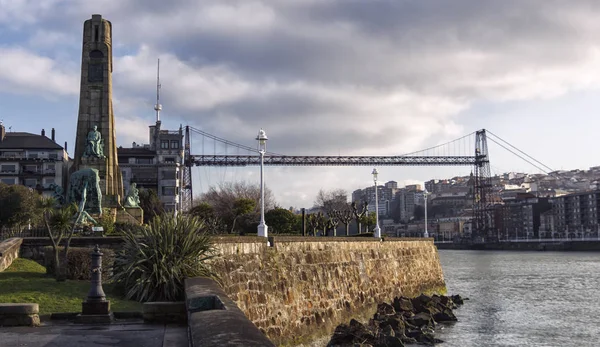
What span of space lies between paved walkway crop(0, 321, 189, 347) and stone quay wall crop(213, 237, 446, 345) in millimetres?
4687

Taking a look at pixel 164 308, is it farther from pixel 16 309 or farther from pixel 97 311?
pixel 16 309

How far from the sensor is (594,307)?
35.8m

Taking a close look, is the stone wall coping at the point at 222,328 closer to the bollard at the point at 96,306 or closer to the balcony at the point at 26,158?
the bollard at the point at 96,306

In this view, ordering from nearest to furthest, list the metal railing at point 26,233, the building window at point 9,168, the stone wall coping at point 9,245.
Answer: the stone wall coping at point 9,245, the metal railing at point 26,233, the building window at point 9,168

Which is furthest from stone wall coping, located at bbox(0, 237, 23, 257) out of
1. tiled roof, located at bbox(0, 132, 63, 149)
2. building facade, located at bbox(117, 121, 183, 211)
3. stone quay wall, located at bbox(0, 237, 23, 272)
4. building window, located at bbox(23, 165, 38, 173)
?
building facade, located at bbox(117, 121, 183, 211)

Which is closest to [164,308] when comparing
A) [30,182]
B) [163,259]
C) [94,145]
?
[163,259]

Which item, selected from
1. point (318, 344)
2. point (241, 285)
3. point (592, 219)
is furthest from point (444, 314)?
point (592, 219)

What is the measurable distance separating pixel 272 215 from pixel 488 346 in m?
21.1

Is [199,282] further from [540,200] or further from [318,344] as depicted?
[540,200]

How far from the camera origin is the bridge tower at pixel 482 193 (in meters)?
151

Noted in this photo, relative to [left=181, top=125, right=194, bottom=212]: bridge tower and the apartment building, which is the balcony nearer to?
[left=181, top=125, right=194, bottom=212]: bridge tower

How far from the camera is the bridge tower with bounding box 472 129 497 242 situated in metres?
151

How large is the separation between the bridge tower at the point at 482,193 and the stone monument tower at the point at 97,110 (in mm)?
124048

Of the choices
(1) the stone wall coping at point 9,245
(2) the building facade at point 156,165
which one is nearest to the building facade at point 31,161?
(2) the building facade at point 156,165
